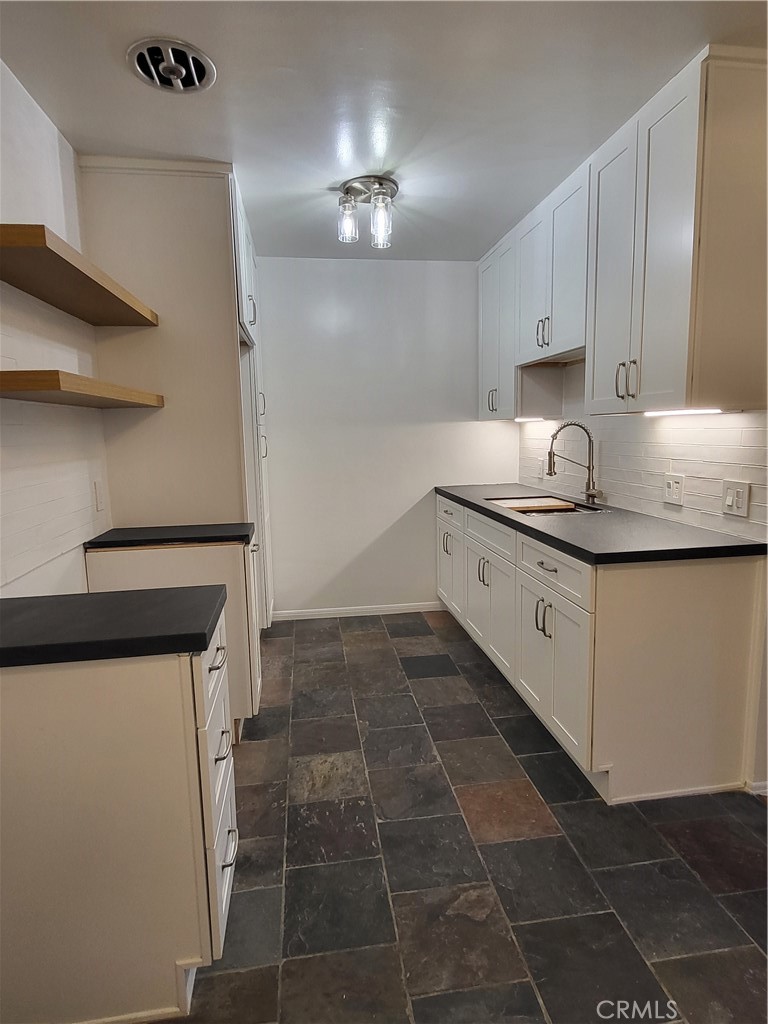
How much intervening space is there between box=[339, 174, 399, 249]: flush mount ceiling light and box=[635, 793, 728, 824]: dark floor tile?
257 cm

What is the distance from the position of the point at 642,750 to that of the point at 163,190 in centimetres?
288

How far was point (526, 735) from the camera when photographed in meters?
2.49

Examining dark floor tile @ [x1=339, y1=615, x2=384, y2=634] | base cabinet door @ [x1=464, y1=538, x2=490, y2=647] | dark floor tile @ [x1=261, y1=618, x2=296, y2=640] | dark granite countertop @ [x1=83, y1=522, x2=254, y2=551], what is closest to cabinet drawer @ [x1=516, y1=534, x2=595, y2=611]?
base cabinet door @ [x1=464, y1=538, x2=490, y2=647]

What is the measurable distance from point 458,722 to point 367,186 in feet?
8.08

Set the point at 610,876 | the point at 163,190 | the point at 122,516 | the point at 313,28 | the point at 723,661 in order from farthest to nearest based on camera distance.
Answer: the point at 122,516, the point at 163,190, the point at 723,661, the point at 610,876, the point at 313,28

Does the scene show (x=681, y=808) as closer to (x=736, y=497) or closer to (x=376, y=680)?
(x=736, y=497)

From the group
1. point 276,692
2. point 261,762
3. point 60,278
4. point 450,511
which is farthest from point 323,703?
point 60,278

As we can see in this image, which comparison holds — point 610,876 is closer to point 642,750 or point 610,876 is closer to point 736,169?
point 642,750

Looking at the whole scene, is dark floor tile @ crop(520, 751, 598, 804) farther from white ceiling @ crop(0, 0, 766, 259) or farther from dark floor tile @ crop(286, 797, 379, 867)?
white ceiling @ crop(0, 0, 766, 259)

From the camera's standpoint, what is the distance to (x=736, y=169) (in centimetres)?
179

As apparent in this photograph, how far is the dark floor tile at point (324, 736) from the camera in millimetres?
2416

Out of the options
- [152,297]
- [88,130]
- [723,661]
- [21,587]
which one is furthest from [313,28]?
[723,661]

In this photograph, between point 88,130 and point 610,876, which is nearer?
point 610,876

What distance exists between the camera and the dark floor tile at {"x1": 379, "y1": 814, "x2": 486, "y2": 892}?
5.60ft
